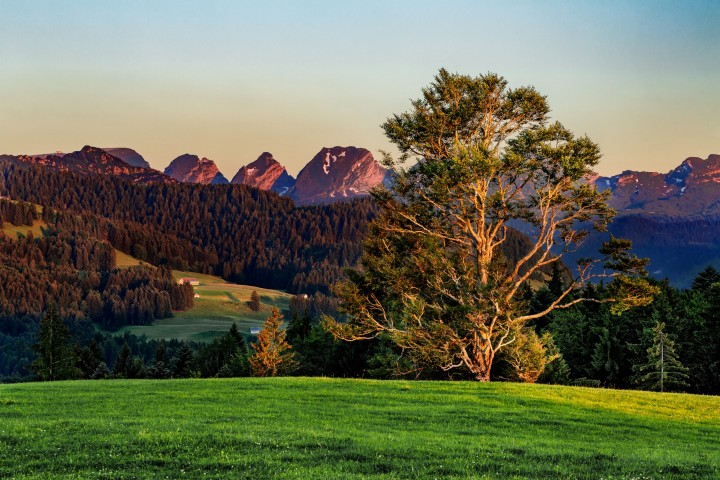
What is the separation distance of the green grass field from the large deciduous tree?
1075 cm

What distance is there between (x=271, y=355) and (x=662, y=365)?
51527mm

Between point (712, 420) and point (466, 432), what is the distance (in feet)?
51.6

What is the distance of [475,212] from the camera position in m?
53.5

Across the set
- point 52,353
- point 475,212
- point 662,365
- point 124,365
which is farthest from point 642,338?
point 124,365

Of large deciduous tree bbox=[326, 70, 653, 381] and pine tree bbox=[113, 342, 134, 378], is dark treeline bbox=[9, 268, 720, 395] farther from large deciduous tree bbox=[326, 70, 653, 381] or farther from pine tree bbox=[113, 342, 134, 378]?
pine tree bbox=[113, 342, 134, 378]

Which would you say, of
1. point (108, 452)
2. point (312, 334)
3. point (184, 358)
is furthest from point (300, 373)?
point (108, 452)

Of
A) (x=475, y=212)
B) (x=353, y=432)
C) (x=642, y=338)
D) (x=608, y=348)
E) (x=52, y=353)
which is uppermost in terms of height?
(x=475, y=212)

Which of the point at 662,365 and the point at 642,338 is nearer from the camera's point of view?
the point at 662,365

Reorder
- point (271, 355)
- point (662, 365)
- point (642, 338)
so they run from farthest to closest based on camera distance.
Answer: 1. point (271, 355)
2. point (642, 338)
3. point (662, 365)

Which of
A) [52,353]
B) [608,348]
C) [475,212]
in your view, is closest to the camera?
[475,212]

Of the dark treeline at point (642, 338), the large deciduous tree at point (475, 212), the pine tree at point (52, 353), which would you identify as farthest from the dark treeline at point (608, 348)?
the large deciduous tree at point (475, 212)

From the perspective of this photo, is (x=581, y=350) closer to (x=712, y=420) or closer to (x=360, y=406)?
(x=712, y=420)

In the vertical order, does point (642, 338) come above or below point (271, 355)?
above

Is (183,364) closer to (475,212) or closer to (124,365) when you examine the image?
(124,365)
